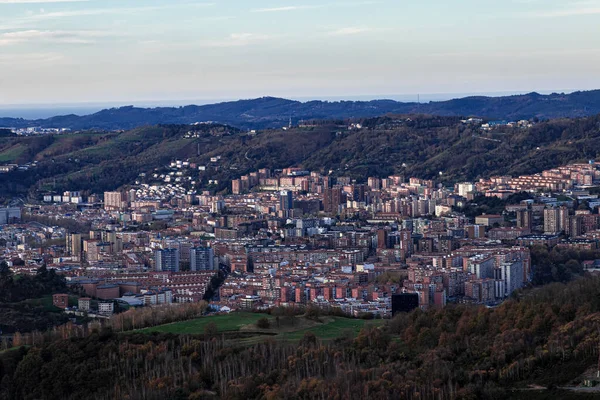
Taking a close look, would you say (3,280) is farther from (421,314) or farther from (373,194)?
(373,194)

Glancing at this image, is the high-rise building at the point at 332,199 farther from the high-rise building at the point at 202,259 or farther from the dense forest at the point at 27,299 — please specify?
the dense forest at the point at 27,299

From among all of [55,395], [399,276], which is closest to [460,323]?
[55,395]

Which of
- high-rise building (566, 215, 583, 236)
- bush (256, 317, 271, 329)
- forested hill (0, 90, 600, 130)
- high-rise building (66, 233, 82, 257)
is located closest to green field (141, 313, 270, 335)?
bush (256, 317, 271, 329)

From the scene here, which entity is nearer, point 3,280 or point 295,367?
point 295,367

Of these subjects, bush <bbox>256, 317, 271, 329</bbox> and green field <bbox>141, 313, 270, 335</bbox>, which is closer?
green field <bbox>141, 313, 270, 335</bbox>

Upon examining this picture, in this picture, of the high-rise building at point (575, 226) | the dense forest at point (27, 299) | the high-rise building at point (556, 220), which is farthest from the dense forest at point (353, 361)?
the high-rise building at point (556, 220)

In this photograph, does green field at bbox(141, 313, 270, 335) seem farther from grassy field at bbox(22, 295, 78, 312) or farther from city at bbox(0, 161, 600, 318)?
grassy field at bbox(22, 295, 78, 312)

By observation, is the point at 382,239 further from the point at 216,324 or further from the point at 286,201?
the point at 216,324
